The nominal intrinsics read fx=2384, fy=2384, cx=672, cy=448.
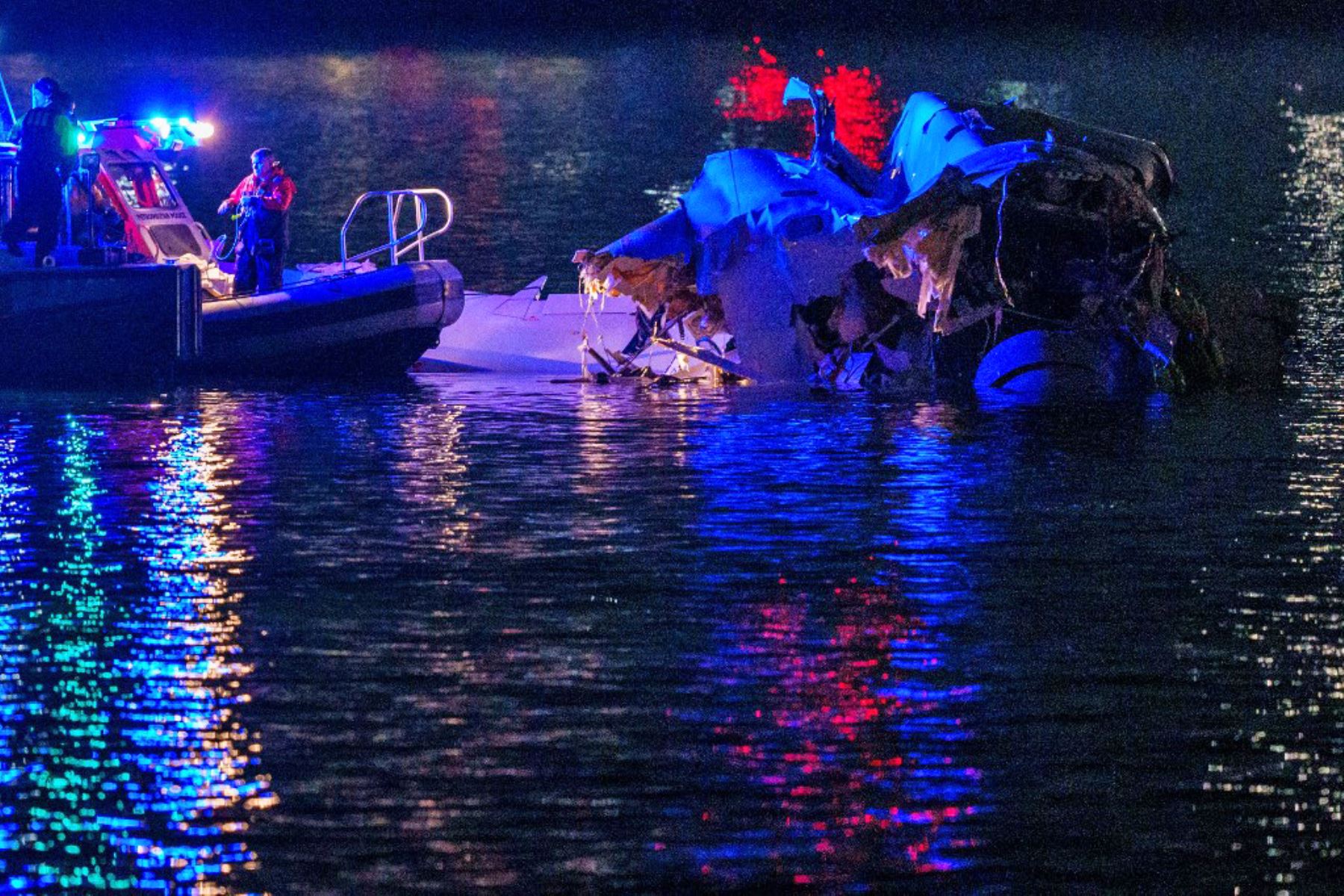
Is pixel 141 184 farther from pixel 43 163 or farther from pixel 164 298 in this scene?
pixel 164 298

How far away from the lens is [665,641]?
11.1m

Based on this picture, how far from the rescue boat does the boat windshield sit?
1 centimetres

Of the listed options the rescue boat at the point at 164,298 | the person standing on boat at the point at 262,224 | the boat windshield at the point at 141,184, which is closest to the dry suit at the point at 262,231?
the person standing on boat at the point at 262,224

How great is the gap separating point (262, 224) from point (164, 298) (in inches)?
56.6

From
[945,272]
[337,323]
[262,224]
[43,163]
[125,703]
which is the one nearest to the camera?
[125,703]

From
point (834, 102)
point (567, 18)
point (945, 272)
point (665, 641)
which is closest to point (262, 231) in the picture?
point (945, 272)

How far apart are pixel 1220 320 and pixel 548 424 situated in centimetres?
690

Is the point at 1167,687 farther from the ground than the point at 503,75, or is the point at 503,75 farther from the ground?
the point at 503,75

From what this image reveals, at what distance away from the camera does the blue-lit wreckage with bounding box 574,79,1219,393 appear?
67.2 ft

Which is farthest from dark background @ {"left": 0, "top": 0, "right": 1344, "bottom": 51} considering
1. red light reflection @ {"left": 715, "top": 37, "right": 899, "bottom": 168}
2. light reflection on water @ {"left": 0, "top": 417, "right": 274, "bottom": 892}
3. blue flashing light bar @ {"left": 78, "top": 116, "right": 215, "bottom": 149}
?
light reflection on water @ {"left": 0, "top": 417, "right": 274, "bottom": 892}

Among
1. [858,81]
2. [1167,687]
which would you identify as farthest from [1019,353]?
[858,81]

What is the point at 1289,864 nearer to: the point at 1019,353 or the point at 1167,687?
the point at 1167,687

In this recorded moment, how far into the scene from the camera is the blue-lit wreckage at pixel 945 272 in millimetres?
20469

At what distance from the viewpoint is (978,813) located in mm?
8531
